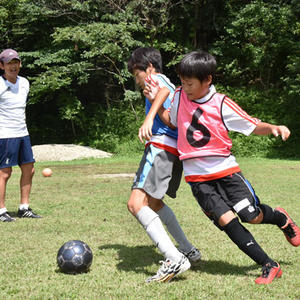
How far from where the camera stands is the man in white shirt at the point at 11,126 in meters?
6.77

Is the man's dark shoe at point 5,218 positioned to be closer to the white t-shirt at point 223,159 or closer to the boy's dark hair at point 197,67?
the white t-shirt at point 223,159

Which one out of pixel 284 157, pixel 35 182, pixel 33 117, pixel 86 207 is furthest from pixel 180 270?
pixel 33 117

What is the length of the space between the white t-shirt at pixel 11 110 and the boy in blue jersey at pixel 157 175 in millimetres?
3164

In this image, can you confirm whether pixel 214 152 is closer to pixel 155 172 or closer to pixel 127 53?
pixel 155 172

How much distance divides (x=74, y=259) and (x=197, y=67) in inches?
78.5

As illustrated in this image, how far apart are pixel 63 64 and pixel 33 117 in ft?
13.5

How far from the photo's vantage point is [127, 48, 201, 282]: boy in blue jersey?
3877 mm

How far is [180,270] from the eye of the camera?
386cm

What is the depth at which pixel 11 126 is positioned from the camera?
6.84 m

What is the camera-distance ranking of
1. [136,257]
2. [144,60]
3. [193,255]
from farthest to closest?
[136,257] < [193,255] < [144,60]

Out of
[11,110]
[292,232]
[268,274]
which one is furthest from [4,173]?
[268,274]

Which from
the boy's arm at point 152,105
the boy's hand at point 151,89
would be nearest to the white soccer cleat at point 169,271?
the boy's arm at point 152,105

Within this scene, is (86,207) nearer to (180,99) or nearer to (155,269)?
(155,269)

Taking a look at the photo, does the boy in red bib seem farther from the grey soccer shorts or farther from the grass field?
the grass field
